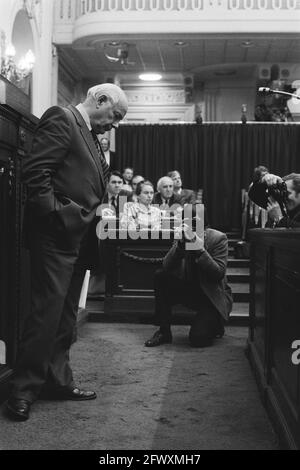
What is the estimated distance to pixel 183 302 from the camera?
458 centimetres

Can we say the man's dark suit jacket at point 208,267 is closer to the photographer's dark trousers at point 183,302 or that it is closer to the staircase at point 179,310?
the photographer's dark trousers at point 183,302

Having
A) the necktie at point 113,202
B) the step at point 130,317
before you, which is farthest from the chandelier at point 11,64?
the step at point 130,317

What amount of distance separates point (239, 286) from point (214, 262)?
7.57 ft

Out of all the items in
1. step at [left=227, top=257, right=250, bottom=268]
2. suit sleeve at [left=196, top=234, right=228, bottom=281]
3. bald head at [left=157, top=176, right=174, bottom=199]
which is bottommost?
step at [left=227, top=257, right=250, bottom=268]

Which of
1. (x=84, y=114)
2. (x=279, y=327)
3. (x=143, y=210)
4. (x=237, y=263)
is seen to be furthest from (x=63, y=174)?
(x=237, y=263)

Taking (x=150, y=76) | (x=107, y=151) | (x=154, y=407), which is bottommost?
(x=154, y=407)

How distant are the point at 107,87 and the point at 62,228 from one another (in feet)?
2.20

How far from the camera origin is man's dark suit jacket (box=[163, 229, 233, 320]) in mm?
4285

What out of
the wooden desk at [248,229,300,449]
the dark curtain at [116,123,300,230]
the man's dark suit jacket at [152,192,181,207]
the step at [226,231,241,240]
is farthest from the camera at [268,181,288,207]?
the dark curtain at [116,123,300,230]

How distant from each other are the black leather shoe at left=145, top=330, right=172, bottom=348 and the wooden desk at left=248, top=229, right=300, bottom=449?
3.06ft

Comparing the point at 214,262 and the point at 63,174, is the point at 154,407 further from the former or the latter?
the point at 214,262

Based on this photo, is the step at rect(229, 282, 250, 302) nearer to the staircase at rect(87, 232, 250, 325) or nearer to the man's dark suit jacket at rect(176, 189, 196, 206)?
the staircase at rect(87, 232, 250, 325)

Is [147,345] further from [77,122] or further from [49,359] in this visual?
[77,122]

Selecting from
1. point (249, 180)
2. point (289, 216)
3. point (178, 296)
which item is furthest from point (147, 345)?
point (249, 180)
